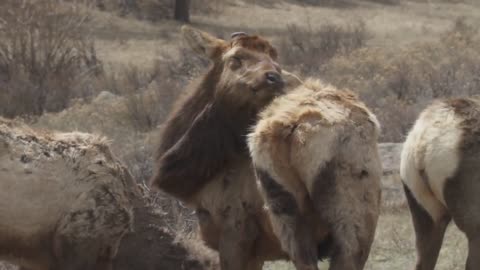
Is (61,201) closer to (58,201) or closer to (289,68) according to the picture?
(58,201)

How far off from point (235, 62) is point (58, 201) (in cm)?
160

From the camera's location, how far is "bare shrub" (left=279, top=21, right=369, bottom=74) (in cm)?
2830

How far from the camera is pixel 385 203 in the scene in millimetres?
12539

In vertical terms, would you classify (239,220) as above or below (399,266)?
above

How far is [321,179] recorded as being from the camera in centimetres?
609

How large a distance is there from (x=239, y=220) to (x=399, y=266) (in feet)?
10.3

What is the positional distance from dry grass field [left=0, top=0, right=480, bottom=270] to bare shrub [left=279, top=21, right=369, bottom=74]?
6 cm

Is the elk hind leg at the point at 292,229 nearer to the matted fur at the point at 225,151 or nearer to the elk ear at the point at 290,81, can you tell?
the matted fur at the point at 225,151

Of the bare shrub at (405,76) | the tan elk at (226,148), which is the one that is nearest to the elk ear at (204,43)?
the tan elk at (226,148)

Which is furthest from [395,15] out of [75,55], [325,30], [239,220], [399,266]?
[239,220]

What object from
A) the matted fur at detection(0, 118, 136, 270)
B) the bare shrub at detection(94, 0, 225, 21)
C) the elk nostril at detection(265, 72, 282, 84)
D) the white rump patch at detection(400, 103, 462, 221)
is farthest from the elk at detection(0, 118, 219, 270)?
the bare shrub at detection(94, 0, 225, 21)

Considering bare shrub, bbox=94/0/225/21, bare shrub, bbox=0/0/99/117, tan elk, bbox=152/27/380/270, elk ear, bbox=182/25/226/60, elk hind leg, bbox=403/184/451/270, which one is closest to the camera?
tan elk, bbox=152/27/380/270

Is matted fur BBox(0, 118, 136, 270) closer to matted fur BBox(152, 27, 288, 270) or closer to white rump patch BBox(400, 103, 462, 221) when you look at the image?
matted fur BBox(152, 27, 288, 270)

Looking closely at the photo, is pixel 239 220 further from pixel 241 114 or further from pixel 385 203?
pixel 385 203
